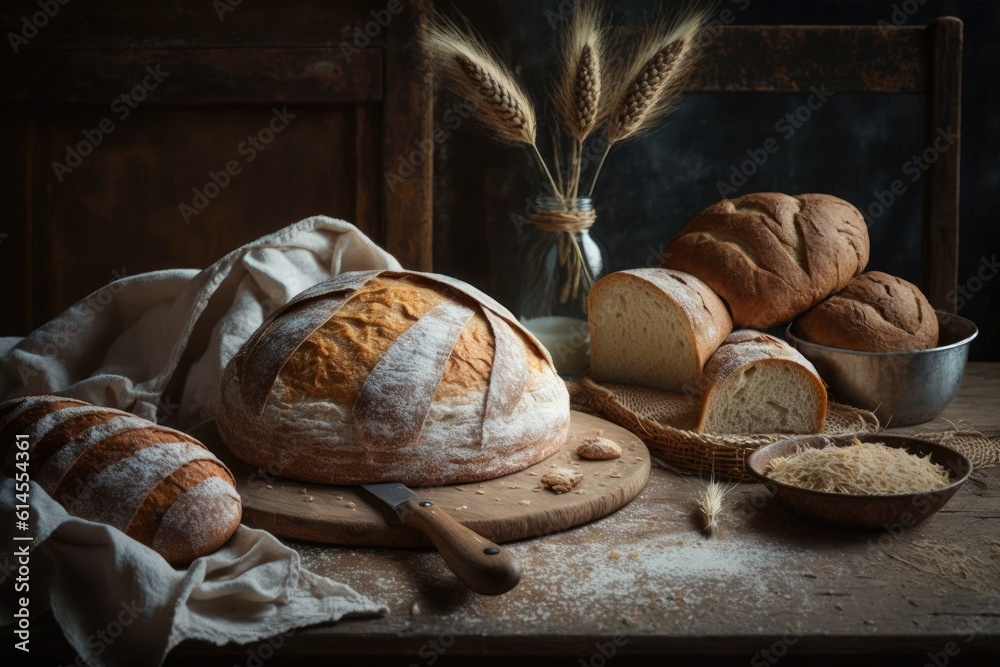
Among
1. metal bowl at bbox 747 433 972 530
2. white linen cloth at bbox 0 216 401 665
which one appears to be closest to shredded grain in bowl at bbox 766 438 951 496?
metal bowl at bbox 747 433 972 530

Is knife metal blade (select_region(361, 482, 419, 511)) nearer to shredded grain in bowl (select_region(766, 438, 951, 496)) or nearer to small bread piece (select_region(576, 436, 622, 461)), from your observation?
small bread piece (select_region(576, 436, 622, 461))

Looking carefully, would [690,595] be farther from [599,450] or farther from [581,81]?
[581,81]

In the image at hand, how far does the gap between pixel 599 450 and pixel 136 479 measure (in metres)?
0.89

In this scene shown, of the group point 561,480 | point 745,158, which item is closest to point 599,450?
point 561,480

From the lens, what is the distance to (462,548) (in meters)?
1.46

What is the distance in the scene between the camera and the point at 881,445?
1851 mm

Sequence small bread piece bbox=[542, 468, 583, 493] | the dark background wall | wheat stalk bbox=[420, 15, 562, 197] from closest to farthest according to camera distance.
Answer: small bread piece bbox=[542, 468, 583, 493], wheat stalk bbox=[420, 15, 562, 197], the dark background wall

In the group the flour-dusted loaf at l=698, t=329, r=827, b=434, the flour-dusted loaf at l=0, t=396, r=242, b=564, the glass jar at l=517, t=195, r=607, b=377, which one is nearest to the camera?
the flour-dusted loaf at l=0, t=396, r=242, b=564

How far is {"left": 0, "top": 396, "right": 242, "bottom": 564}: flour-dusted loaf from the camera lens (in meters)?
1.50

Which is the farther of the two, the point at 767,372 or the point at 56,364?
the point at 56,364

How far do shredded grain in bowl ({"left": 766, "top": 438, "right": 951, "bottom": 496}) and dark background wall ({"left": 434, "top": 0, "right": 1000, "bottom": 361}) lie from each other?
1.75 m

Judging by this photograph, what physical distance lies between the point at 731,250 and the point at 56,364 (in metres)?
1.70

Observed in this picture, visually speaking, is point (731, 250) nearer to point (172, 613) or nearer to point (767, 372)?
point (767, 372)

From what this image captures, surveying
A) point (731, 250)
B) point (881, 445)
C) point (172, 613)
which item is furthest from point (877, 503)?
point (172, 613)
